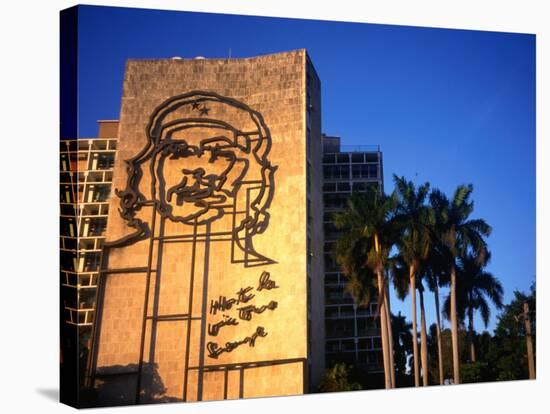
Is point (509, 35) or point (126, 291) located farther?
point (509, 35)

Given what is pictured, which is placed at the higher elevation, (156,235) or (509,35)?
(509,35)

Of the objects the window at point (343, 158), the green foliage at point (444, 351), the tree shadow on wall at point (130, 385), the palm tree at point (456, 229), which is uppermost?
the window at point (343, 158)

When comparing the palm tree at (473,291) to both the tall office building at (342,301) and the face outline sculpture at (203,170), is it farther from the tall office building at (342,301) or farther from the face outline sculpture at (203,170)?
the face outline sculpture at (203,170)

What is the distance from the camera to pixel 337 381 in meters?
27.0

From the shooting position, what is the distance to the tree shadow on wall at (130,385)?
24.3 metres

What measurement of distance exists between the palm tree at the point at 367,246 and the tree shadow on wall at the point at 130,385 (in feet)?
21.4

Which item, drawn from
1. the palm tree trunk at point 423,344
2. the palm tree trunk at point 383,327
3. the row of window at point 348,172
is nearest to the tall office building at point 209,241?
the palm tree trunk at point 383,327

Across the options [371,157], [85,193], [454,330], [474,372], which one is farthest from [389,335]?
[85,193]

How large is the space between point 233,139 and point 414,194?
19.3ft

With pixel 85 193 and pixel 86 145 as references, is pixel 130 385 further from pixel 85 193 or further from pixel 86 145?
pixel 86 145

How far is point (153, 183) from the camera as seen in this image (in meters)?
25.6

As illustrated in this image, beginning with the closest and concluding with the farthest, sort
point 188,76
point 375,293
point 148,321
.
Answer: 1. point 148,321
2. point 188,76
3. point 375,293

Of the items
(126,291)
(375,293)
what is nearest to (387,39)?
(375,293)

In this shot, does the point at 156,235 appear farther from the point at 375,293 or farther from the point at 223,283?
the point at 375,293
